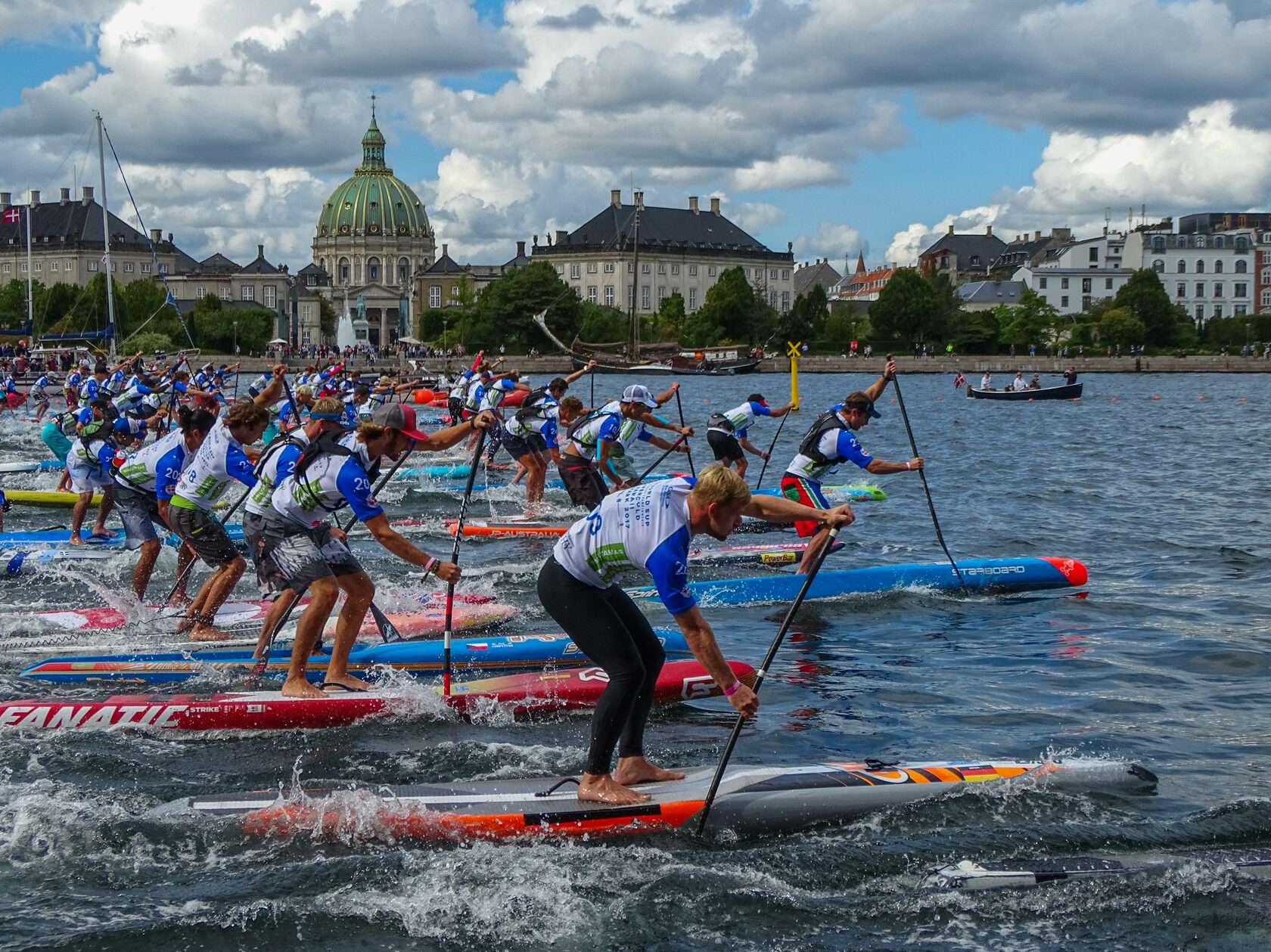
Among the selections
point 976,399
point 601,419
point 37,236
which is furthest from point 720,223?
point 601,419

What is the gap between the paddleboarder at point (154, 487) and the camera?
12.7 m

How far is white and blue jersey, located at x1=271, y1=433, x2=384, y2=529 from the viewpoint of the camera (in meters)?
9.39

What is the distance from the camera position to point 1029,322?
126 meters

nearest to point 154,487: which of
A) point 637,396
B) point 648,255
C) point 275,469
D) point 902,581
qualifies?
point 275,469

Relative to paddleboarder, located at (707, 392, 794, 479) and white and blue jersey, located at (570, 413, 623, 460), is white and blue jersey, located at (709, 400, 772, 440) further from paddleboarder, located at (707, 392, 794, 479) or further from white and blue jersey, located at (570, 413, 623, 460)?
white and blue jersey, located at (570, 413, 623, 460)

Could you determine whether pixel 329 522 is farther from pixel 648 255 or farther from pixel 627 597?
pixel 648 255

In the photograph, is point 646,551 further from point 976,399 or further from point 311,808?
point 976,399

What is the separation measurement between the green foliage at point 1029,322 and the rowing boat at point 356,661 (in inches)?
4802

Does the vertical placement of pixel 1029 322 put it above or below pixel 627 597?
above

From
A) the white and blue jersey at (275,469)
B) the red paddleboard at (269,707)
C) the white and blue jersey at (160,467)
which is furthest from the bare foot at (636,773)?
the white and blue jersey at (160,467)

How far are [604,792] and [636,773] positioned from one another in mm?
327

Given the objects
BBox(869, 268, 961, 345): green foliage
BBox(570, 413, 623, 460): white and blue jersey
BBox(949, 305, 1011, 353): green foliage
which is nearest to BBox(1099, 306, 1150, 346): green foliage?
BBox(949, 305, 1011, 353): green foliage

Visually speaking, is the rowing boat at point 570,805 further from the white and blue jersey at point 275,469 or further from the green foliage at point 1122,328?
the green foliage at point 1122,328

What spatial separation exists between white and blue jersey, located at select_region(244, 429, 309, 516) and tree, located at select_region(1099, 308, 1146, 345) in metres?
126
